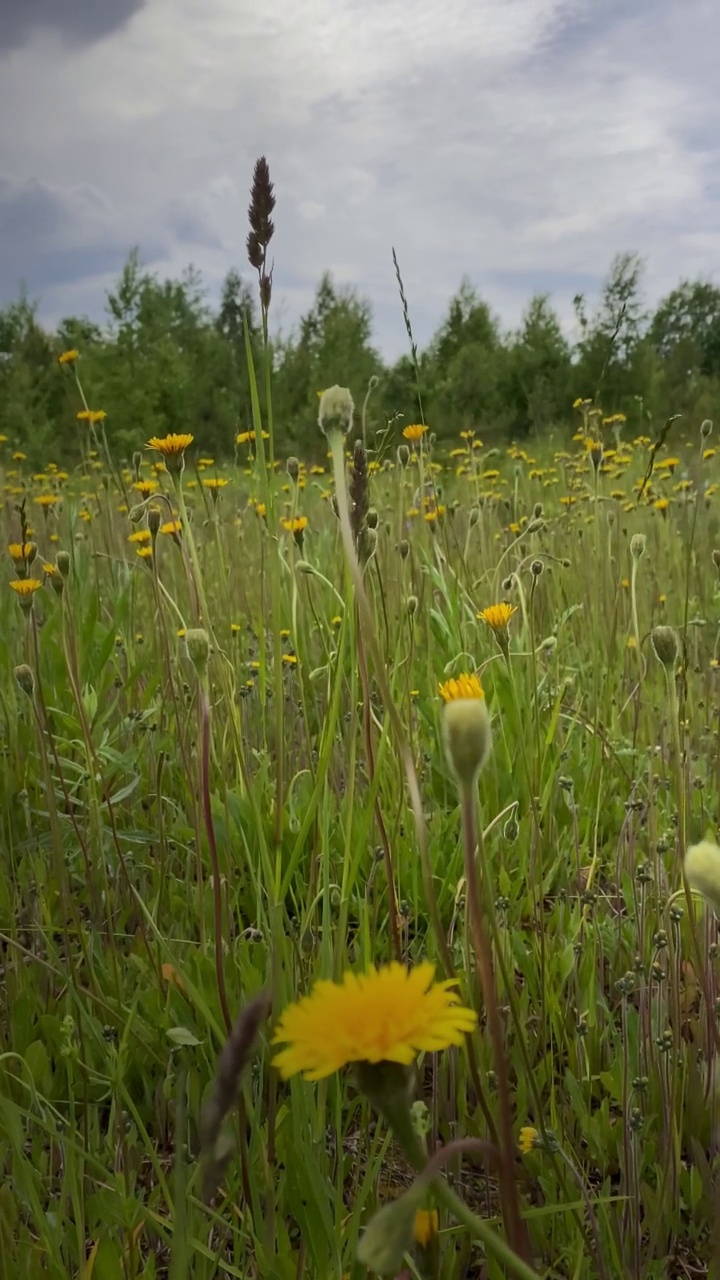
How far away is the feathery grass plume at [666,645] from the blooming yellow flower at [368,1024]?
0.60 m

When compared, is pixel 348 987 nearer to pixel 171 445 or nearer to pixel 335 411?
pixel 335 411

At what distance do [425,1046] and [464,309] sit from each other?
29751 millimetres

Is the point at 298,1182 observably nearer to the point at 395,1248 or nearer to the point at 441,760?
the point at 395,1248

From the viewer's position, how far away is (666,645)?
100cm

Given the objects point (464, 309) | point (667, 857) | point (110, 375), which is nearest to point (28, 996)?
point (667, 857)

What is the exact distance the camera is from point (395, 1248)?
397 millimetres

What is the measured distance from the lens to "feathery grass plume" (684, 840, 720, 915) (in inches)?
19.7

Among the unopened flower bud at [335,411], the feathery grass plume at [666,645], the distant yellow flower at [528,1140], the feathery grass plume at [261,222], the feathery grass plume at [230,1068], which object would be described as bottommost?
the distant yellow flower at [528,1140]

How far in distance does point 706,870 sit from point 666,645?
1.75 feet

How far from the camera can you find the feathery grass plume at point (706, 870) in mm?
500

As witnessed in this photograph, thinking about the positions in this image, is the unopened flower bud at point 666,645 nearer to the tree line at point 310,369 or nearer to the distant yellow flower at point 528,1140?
the distant yellow flower at point 528,1140

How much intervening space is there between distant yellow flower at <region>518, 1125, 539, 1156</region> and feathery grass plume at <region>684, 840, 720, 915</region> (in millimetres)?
498

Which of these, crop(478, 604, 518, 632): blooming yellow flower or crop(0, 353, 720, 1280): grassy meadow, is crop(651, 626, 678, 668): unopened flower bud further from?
crop(478, 604, 518, 632): blooming yellow flower

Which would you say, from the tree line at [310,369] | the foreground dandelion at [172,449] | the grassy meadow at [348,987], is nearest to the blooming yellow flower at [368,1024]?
the grassy meadow at [348,987]
